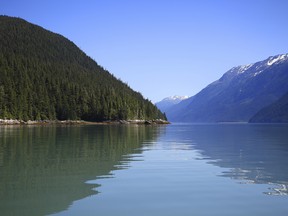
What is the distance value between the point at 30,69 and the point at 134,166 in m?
182

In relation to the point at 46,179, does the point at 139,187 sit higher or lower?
lower

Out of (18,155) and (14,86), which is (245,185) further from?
(14,86)

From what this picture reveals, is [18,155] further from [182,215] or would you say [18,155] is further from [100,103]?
[100,103]

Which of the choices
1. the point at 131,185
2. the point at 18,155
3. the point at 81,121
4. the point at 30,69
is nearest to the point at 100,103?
the point at 81,121

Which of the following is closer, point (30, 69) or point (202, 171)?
point (202, 171)

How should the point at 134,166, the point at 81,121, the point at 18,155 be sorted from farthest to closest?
1. the point at 81,121
2. the point at 18,155
3. the point at 134,166

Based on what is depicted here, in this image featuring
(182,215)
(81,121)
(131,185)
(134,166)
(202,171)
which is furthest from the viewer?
(81,121)

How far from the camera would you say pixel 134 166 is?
24594 mm

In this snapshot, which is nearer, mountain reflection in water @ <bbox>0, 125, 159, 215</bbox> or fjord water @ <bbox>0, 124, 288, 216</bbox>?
fjord water @ <bbox>0, 124, 288, 216</bbox>

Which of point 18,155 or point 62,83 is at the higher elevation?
point 62,83

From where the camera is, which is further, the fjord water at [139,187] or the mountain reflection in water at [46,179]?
the mountain reflection in water at [46,179]

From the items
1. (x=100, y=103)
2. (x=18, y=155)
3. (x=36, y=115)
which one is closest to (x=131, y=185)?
(x=18, y=155)

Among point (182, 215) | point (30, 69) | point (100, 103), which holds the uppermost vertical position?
point (30, 69)

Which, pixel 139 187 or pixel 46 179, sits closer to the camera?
pixel 139 187
